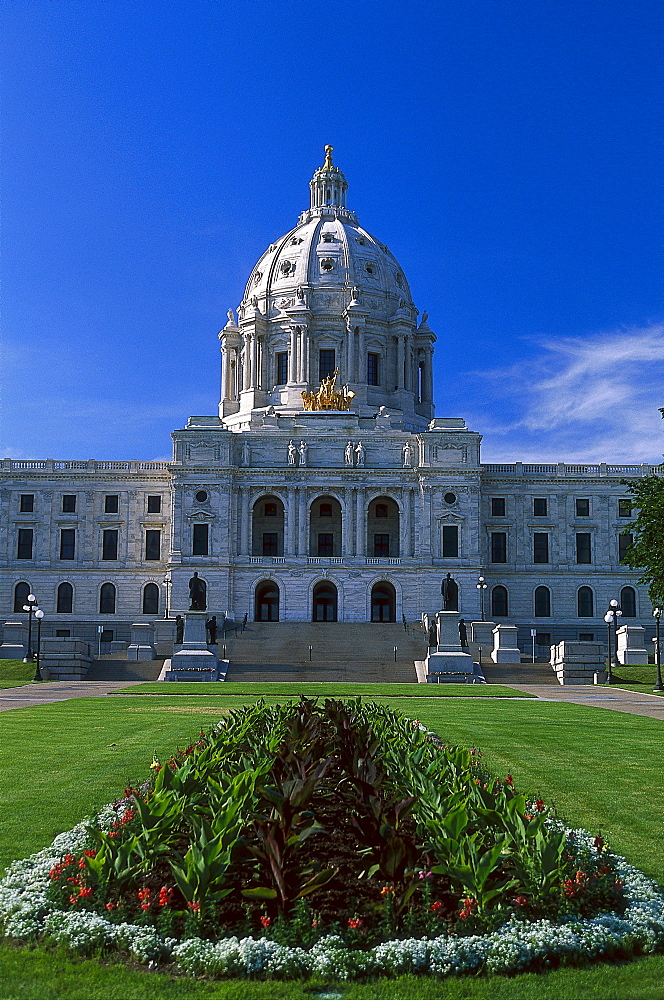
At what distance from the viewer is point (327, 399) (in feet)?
306

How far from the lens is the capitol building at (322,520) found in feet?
273

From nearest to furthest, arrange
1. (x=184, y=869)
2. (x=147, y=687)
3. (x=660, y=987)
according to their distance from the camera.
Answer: (x=660, y=987), (x=184, y=869), (x=147, y=687)

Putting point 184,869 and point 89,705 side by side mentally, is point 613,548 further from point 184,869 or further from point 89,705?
point 184,869

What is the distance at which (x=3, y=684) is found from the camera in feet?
159

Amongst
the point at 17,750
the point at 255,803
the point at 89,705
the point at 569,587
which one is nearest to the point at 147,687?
the point at 89,705

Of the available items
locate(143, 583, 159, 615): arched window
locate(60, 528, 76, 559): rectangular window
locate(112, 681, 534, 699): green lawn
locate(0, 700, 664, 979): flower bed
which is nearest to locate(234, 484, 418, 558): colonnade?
locate(143, 583, 159, 615): arched window

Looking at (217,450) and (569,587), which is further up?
(217,450)

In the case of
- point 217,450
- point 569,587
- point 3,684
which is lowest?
point 3,684

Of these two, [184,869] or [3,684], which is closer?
[184,869]

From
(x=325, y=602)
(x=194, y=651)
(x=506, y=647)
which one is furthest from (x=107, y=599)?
(x=506, y=647)

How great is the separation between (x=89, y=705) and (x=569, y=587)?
2490 inches

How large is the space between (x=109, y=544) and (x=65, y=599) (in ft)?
19.6

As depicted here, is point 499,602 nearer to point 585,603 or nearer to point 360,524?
point 585,603

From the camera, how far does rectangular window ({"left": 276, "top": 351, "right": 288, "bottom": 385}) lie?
10275 centimetres
